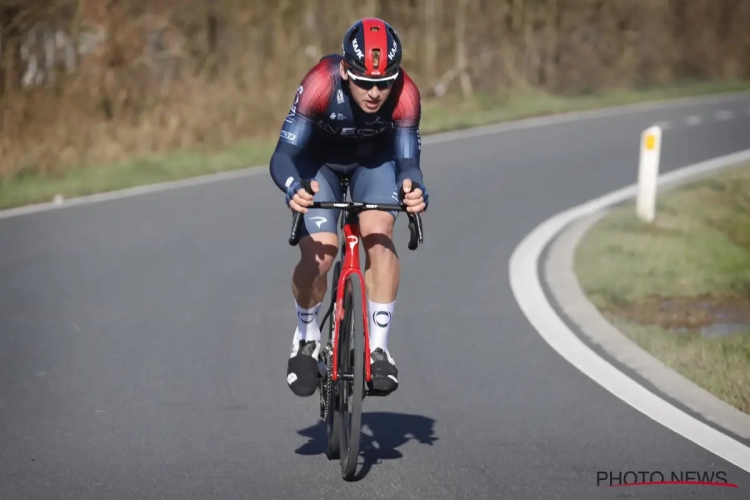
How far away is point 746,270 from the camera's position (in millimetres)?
11727

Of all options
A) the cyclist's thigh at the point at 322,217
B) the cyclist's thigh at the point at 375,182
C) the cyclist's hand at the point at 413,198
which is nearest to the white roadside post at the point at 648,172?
the cyclist's thigh at the point at 375,182

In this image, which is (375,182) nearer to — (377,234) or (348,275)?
(377,234)

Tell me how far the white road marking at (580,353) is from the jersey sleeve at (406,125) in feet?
6.14

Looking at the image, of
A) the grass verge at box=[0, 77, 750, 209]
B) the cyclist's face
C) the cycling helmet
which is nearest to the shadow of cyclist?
the cyclist's face

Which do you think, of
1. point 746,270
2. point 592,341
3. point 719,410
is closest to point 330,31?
point 746,270

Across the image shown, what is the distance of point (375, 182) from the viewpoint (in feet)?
21.9

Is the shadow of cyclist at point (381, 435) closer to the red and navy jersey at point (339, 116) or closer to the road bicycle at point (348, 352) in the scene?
the road bicycle at point (348, 352)

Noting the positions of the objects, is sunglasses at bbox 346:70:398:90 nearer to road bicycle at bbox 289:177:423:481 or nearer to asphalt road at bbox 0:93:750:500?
road bicycle at bbox 289:177:423:481

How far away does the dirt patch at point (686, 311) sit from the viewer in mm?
9672

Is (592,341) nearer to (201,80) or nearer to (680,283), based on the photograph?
(680,283)

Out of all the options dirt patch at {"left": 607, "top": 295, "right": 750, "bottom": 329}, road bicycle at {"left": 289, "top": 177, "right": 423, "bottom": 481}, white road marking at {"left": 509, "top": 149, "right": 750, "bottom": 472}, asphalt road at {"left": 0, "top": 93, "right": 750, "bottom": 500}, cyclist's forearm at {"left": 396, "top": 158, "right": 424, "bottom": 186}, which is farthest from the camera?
dirt patch at {"left": 607, "top": 295, "right": 750, "bottom": 329}

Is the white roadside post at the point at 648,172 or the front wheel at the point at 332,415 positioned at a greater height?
the white roadside post at the point at 648,172

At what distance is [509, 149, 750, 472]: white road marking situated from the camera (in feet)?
21.6

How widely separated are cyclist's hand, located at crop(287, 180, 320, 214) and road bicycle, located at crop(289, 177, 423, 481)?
0.03 meters
